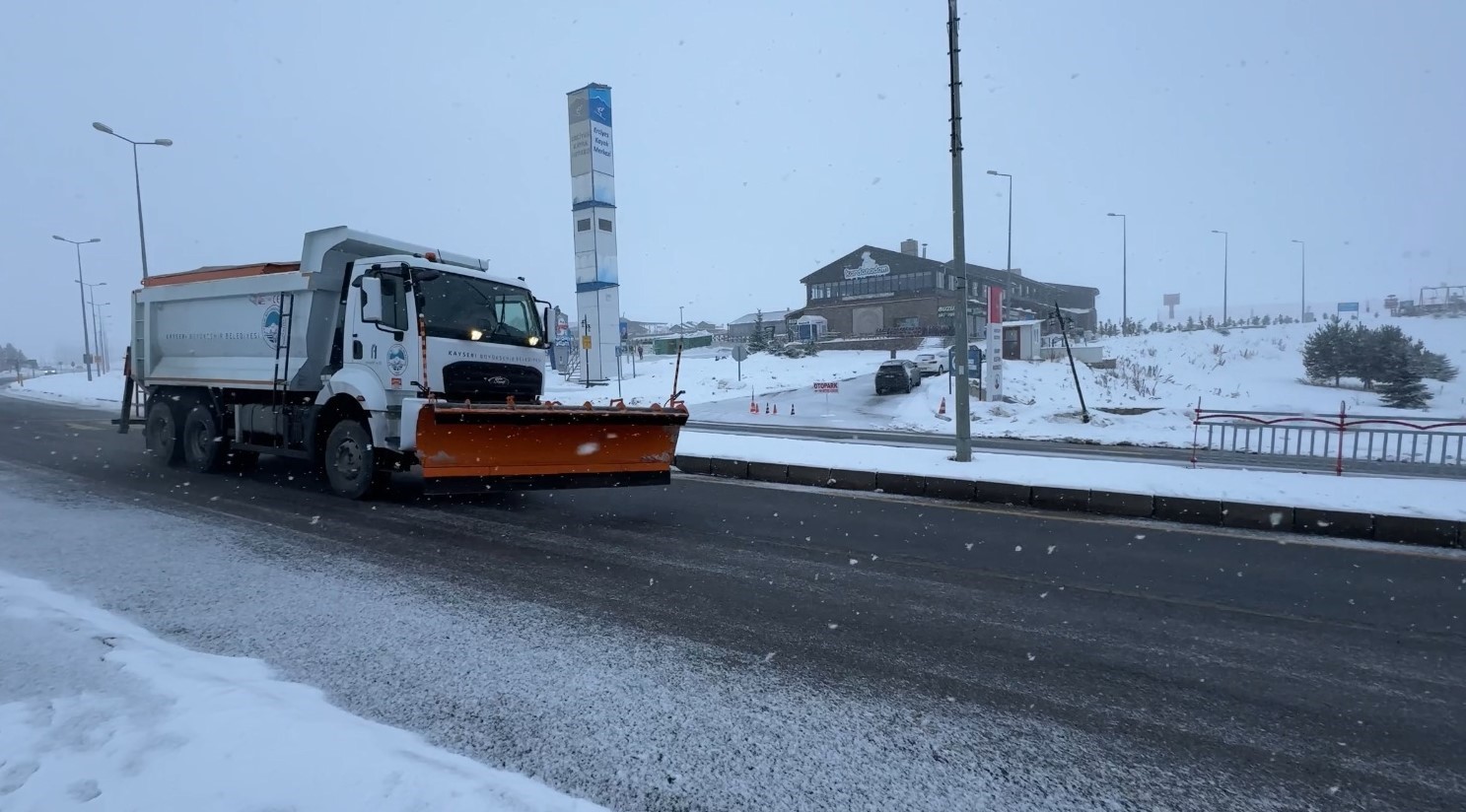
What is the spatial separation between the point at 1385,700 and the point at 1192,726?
118 cm

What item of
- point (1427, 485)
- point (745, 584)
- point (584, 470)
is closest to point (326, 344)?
point (584, 470)

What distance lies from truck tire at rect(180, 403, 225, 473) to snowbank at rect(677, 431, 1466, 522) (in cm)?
697

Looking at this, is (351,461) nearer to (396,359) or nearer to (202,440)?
(396,359)

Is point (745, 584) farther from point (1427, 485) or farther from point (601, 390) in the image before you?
point (601, 390)

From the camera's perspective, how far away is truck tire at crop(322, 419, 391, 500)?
8.99 meters

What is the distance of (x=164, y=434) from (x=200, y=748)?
1141 centimetres

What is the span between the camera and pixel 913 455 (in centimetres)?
1291

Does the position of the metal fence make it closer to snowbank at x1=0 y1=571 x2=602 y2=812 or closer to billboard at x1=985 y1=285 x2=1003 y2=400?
billboard at x1=985 y1=285 x2=1003 y2=400

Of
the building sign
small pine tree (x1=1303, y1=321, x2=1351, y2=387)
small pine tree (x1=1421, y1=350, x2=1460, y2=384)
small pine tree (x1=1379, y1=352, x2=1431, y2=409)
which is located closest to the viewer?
small pine tree (x1=1379, y1=352, x2=1431, y2=409)

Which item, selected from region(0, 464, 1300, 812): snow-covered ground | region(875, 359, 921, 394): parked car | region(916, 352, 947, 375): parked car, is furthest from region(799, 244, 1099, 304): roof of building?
region(0, 464, 1300, 812): snow-covered ground

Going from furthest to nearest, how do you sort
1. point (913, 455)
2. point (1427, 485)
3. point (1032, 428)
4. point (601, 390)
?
point (601, 390) < point (1032, 428) < point (913, 455) < point (1427, 485)

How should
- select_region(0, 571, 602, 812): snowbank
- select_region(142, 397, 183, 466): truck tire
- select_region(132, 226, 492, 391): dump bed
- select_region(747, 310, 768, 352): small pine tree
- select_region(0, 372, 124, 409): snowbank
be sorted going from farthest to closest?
select_region(747, 310, 768, 352): small pine tree, select_region(0, 372, 124, 409): snowbank, select_region(142, 397, 183, 466): truck tire, select_region(132, 226, 492, 391): dump bed, select_region(0, 571, 602, 812): snowbank

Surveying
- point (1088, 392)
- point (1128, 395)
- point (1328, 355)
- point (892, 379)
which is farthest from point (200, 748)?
point (1328, 355)

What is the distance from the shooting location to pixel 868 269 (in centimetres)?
6894
